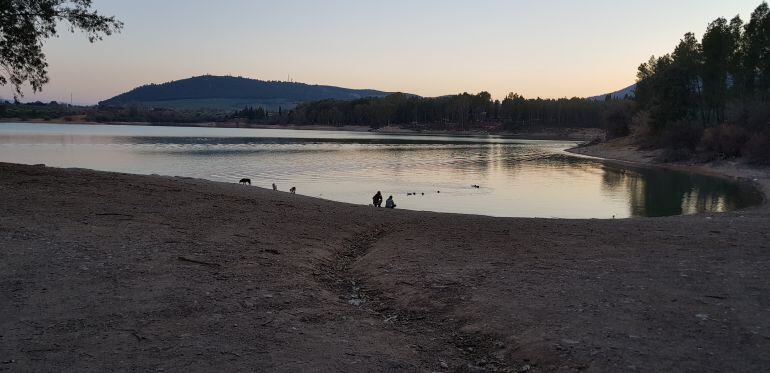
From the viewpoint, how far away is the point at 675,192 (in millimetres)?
40750

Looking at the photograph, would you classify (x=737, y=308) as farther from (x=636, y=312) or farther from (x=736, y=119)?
(x=736, y=119)

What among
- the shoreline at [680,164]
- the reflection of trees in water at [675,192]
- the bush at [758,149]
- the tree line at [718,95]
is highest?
the tree line at [718,95]

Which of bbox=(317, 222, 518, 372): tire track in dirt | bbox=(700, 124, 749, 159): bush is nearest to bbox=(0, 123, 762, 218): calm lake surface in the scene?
bbox=(700, 124, 749, 159): bush

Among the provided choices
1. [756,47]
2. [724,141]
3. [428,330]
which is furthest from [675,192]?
[428,330]

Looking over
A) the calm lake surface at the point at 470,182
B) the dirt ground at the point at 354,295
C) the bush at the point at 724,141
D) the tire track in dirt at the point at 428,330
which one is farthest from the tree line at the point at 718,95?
the tire track in dirt at the point at 428,330

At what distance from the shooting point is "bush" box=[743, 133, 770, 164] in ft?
164

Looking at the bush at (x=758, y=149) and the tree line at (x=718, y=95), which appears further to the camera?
the tree line at (x=718, y=95)

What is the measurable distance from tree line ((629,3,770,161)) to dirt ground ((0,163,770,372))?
48.1 metres

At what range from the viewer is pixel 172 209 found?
15.2 meters

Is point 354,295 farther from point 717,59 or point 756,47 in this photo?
point 717,59

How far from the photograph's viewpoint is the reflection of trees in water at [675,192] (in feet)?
106

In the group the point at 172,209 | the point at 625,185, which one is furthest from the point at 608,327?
the point at 625,185

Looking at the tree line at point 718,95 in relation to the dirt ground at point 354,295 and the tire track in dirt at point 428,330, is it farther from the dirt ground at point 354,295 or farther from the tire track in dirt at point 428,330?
the tire track in dirt at point 428,330

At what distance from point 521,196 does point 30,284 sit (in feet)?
105
